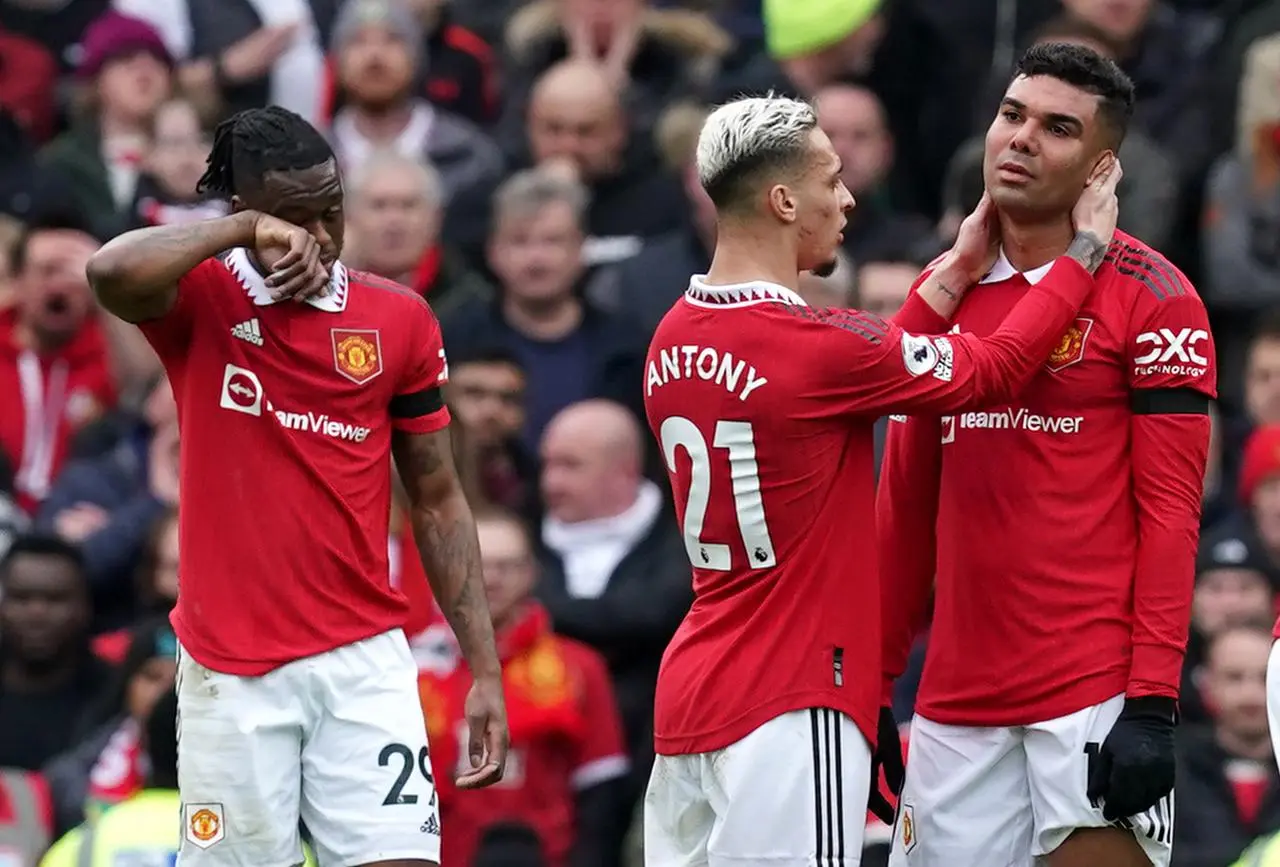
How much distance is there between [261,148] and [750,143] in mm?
1233

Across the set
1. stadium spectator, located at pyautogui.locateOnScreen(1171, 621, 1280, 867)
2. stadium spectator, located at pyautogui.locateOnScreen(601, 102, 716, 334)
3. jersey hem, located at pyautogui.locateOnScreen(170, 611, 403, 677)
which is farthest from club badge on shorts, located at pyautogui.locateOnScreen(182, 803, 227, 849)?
stadium spectator, located at pyautogui.locateOnScreen(601, 102, 716, 334)

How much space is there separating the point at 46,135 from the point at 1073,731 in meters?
9.33

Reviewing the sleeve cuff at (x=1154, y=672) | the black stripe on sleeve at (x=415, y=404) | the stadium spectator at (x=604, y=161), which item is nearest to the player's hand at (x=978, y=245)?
the sleeve cuff at (x=1154, y=672)

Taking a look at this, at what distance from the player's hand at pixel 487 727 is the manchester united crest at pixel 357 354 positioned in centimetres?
88

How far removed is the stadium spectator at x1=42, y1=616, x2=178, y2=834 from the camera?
10.0m

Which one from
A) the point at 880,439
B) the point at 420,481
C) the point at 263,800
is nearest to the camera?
the point at 263,800

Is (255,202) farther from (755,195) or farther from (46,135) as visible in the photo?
(46,135)

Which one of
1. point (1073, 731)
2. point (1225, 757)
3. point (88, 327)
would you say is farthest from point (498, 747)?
point (88, 327)

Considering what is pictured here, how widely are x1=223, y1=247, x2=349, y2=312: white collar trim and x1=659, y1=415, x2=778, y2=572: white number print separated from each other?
912 mm

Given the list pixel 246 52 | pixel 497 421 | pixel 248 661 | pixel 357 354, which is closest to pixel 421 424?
pixel 357 354

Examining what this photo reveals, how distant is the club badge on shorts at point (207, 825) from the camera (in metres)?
6.61

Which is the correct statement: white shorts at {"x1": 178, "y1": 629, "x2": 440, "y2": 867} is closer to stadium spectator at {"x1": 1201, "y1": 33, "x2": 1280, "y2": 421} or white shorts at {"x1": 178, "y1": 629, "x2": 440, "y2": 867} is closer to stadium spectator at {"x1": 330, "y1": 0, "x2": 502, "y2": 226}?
stadium spectator at {"x1": 1201, "y1": 33, "x2": 1280, "y2": 421}

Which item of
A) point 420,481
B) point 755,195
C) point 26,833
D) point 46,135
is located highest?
point 46,135

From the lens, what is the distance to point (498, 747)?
6926mm
